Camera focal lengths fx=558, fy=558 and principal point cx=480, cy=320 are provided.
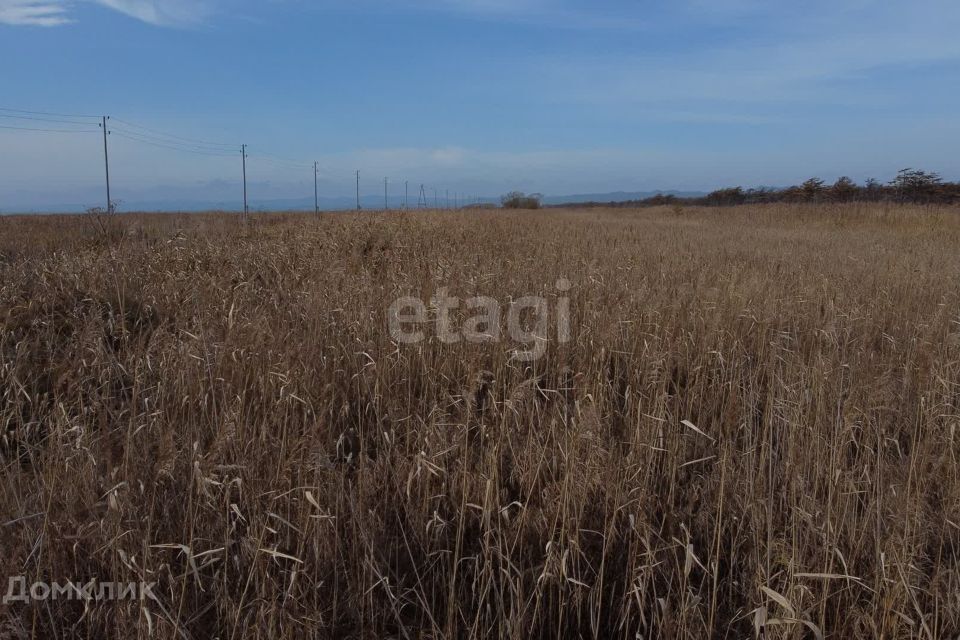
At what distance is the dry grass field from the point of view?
1.55m

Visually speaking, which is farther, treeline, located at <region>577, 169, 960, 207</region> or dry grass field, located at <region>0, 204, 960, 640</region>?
treeline, located at <region>577, 169, 960, 207</region>

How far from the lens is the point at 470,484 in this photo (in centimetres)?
208

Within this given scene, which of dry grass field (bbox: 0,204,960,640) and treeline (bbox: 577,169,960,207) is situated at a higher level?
treeline (bbox: 577,169,960,207)

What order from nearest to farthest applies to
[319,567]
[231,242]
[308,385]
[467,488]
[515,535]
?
[319,567] → [515,535] → [467,488] → [308,385] → [231,242]

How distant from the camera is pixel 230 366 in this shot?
2.86 m

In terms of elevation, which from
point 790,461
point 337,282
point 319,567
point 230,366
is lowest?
point 319,567

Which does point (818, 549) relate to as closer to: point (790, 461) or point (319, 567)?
point (790, 461)

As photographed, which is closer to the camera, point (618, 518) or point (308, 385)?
point (618, 518)

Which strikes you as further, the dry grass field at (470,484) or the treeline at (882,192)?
the treeline at (882,192)

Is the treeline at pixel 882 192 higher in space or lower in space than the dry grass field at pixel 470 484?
higher

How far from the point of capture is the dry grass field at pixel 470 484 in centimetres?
155

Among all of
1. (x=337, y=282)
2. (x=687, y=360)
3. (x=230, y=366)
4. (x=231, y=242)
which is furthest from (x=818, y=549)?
(x=231, y=242)

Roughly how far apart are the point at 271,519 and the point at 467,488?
2.17 ft

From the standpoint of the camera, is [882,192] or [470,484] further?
[882,192]
